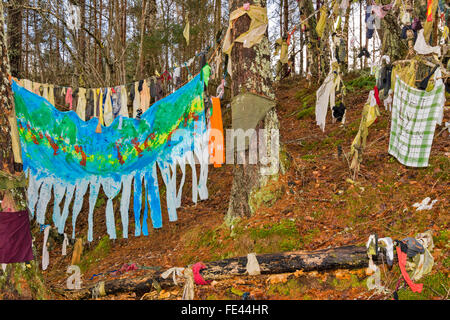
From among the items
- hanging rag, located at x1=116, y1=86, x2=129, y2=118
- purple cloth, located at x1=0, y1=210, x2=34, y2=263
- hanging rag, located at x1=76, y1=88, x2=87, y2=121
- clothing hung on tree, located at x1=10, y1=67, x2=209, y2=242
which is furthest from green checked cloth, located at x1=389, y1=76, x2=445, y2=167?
hanging rag, located at x1=76, y1=88, x2=87, y2=121

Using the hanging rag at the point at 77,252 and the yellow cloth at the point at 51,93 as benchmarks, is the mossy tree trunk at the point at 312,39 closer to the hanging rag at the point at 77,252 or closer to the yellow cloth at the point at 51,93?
the yellow cloth at the point at 51,93

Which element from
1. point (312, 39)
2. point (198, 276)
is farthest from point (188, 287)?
point (312, 39)

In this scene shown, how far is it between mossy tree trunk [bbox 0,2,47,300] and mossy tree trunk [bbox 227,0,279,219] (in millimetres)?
2408

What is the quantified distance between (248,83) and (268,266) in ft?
7.78

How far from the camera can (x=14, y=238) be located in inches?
104

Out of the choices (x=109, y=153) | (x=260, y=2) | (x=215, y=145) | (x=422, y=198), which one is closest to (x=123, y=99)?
(x=109, y=153)

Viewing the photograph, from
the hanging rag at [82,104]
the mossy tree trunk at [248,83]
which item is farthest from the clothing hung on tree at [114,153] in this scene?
the mossy tree trunk at [248,83]

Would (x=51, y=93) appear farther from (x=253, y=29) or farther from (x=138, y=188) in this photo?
(x=253, y=29)

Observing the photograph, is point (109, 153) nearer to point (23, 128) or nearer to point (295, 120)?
point (23, 128)

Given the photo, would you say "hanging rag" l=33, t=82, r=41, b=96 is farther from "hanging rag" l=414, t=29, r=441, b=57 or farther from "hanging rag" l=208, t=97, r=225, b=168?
"hanging rag" l=414, t=29, r=441, b=57

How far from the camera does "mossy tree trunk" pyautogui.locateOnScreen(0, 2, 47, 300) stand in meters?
2.64

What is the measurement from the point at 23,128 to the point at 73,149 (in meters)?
0.80

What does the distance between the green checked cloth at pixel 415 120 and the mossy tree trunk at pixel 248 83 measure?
1.56 metres

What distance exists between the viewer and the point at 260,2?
13.9 ft
